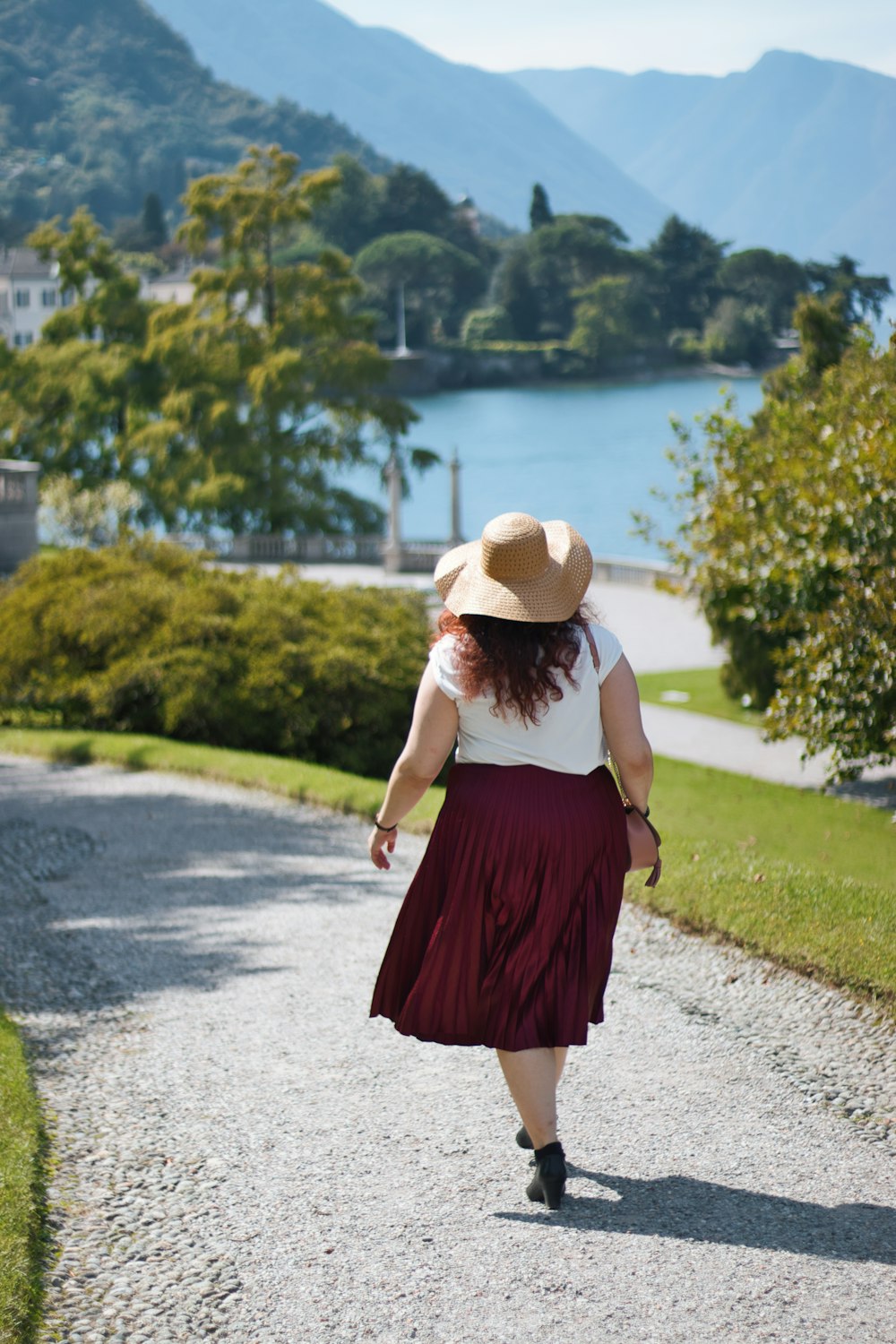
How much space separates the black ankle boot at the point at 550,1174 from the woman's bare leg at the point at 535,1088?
0.02 m

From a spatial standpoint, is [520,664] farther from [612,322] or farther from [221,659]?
[612,322]

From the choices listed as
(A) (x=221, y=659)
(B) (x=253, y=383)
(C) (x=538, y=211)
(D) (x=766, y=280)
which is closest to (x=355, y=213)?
(C) (x=538, y=211)

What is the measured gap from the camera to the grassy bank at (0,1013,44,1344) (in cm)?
326

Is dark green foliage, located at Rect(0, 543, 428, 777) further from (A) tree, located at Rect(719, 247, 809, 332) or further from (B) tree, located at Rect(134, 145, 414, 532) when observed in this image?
(A) tree, located at Rect(719, 247, 809, 332)

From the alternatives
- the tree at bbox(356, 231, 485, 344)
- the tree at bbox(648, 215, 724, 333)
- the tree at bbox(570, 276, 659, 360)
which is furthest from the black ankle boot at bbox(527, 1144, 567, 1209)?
the tree at bbox(648, 215, 724, 333)

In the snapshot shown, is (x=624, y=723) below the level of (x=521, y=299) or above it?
below

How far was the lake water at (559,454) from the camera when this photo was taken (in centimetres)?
7519

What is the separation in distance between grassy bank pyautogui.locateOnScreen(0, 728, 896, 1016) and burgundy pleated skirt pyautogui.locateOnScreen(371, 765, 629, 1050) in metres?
1.92

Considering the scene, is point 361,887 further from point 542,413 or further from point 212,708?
point 542,413

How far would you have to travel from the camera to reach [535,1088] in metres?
3.74

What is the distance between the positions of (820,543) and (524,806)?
32.2 ft

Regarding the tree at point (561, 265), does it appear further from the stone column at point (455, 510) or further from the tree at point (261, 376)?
the stone column at point (455, 510)

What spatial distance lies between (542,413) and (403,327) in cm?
2202

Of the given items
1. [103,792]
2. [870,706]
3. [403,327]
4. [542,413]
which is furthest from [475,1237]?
[403,327]
